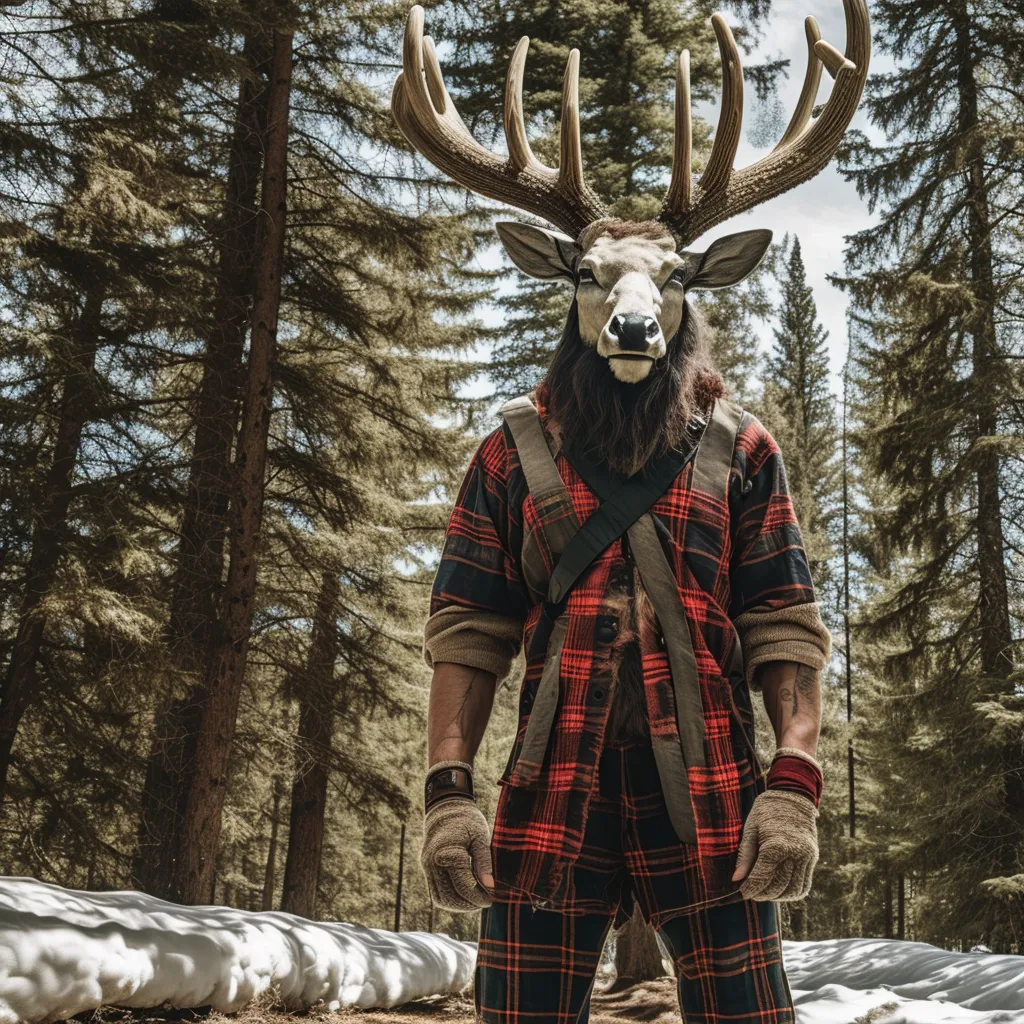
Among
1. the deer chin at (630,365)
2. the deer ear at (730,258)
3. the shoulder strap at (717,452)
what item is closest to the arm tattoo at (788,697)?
the shoulder strap at (717,452)

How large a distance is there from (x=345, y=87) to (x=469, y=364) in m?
4.83

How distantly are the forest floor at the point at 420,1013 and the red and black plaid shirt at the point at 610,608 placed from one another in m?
3.66

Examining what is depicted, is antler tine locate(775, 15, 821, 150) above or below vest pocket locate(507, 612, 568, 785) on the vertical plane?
above

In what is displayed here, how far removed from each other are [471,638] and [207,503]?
315 inches

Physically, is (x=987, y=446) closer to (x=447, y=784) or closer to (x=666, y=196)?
(x=666, y=196)

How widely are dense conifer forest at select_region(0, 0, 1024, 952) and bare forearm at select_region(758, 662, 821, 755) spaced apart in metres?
6.92

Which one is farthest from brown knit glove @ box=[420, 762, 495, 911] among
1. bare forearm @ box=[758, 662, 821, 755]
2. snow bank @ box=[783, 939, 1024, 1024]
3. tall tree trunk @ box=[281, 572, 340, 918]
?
tall tree trunk @ box=[281, 572, 340, 918]

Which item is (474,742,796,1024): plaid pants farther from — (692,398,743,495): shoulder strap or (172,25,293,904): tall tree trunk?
(172,25,293,904): tall tree trunk

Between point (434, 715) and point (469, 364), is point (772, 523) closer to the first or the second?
point (434, 715)

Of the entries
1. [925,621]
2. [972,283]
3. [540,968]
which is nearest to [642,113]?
[972,283]

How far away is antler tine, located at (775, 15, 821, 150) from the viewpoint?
111 inches

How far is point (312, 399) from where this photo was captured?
11273mm

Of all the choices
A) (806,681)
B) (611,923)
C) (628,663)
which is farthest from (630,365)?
(611,923)

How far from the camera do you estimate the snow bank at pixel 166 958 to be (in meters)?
4.34
